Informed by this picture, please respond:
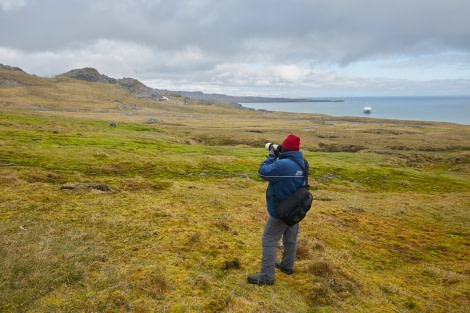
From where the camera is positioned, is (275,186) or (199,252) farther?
(199,252)

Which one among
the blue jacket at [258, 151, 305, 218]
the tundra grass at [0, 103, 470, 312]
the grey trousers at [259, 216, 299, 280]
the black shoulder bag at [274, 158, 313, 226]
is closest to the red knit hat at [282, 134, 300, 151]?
the blue jacket at [258, 151, 305, 218]

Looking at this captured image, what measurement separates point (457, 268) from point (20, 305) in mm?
16900

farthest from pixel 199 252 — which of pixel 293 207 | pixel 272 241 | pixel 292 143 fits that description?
pixel 292 143

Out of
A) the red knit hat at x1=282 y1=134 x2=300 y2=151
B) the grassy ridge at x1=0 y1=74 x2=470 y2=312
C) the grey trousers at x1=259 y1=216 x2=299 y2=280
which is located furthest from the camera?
the red knit hat at x1=282 y1=134 x2=300 y2=151

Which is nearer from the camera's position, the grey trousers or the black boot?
the black boot

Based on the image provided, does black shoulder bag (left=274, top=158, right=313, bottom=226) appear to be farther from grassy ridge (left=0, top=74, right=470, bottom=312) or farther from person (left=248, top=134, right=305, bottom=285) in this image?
grassy ridge (left=0, top=74, right=470, bottom=312)

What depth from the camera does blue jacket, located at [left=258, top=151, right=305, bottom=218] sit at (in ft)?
31.7

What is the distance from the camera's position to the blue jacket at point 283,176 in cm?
965

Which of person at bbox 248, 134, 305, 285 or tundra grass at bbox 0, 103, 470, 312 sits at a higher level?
person at bbox 248, 134, 305, 285


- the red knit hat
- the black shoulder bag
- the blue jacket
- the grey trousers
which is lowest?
the grey trousers

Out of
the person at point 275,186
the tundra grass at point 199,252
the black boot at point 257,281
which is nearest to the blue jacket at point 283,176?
the person at point 275,186

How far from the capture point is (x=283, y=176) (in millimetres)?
9641

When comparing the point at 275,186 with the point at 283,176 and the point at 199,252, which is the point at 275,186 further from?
the point at 199,252

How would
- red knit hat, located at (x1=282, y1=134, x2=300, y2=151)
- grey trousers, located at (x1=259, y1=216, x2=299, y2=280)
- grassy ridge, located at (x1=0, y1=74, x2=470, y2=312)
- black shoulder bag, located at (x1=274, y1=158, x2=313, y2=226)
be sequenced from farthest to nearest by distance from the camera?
1. red knit hat, located at (x1=282, y1=134, x2=300, y2=151)
2. grey trousers, located at (x1=259, y1=216, x2=299, y2=280)
3. black shoulder bag, located at (x1=274, y1=158, x2=313, y2=226)
4. grassy ridge, located at (x1=0, y1=74, x2=470, y2=312)
